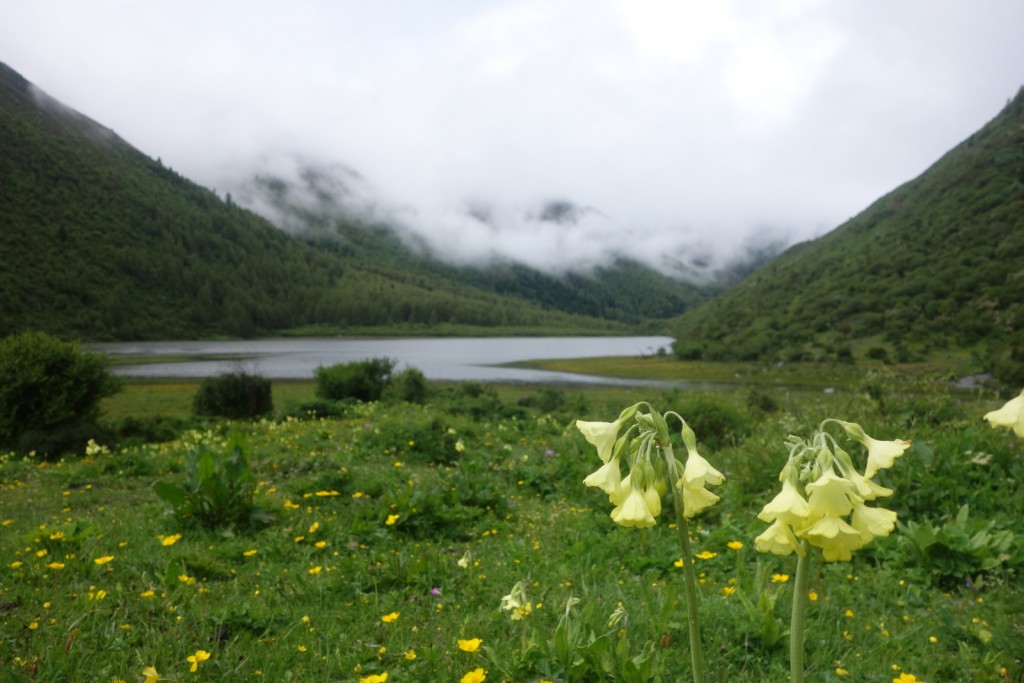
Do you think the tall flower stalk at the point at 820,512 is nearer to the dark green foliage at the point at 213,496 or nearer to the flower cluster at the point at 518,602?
the flower cluster at the point at 518,602

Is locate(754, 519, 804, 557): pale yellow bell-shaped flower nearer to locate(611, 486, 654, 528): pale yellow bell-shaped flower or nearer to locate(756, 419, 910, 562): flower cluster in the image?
locate(756, 419, 910, 562): flower cluster

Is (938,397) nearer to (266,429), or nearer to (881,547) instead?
(881,547)

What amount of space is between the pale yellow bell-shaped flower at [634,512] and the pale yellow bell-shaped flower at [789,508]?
0.33 metres

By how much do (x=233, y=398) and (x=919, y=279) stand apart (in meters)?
63.0

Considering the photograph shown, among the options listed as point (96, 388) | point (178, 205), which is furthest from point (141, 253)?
point (96, 388)

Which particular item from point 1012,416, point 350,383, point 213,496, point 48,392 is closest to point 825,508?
→ point 1012,416

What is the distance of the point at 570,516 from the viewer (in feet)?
20.7

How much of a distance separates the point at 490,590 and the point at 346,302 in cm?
18351

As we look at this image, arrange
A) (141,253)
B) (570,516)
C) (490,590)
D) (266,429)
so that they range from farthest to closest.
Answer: (141,253), (266,429), (570,516), (490,590)

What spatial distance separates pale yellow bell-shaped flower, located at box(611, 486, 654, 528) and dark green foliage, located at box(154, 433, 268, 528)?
551 cm

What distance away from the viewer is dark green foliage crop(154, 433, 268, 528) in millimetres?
5758

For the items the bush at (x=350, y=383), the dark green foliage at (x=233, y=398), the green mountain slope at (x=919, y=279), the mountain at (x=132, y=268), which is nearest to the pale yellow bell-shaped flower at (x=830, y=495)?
the dark green foliage at (x=233, y=398)

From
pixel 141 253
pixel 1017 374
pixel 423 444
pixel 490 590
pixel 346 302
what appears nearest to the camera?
pixel 490 590

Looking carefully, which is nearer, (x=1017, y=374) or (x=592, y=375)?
(x=1017, y=374)
